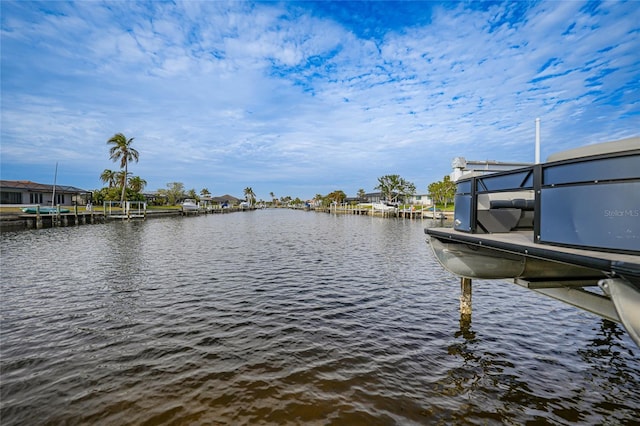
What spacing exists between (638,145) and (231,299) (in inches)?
363

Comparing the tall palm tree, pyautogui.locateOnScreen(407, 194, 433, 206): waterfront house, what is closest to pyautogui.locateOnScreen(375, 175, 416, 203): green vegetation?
pyautogui.locateOnScreen(407, 194, 433, 206): waterfront house

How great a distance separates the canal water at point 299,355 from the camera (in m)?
4.31

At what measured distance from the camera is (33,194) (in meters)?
46.1

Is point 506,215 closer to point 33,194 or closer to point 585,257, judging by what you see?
point 585,257

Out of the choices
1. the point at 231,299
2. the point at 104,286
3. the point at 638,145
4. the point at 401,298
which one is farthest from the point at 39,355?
the point at 638,145

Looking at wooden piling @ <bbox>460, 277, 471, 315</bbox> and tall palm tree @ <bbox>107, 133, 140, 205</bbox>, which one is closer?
wooden piling @ <bbox>460, 277, 471, 315</bbox>

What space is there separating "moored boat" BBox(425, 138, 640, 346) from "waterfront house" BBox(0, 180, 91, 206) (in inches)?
1860

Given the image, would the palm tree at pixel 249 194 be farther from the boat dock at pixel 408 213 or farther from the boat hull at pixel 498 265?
the boat hull at pixel 498 265

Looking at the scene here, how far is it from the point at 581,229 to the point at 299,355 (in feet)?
16.4

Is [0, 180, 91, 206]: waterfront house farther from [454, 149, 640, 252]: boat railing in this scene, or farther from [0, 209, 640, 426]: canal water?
[454, 149, 640, 252]: boat railing

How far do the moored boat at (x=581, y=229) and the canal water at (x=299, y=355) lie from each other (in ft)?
5.32

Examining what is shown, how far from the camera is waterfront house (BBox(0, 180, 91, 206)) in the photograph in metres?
42.0

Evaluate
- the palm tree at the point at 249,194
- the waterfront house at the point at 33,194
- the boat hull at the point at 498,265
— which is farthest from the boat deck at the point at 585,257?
the palm tree at the point at 249,194

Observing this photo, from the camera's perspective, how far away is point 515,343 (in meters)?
6.50
